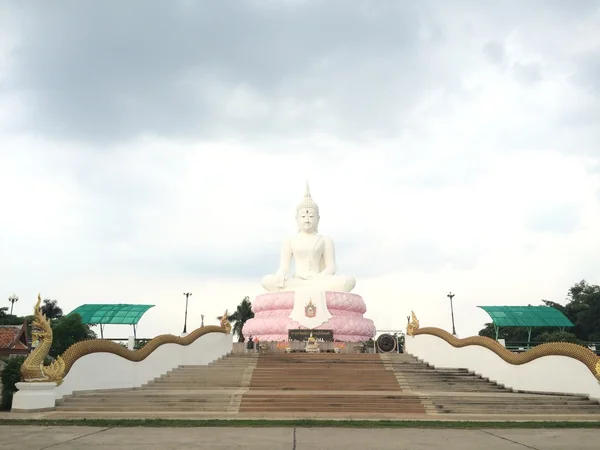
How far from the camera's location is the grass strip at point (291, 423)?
8.79m

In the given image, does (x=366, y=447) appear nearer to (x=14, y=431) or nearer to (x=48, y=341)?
(x=14, y=431)

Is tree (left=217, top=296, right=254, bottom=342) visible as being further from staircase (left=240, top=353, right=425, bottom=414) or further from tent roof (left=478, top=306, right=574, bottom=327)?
staircase (left=240, top=353, right=425, bottom=414)

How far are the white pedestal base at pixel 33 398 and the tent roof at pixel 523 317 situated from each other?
24442mm

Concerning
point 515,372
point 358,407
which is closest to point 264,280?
point 515,372

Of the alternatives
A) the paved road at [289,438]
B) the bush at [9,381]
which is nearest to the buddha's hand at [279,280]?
the bush at [9,381]

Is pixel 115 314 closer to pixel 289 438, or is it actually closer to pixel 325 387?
pixel 325 387

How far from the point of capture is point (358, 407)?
11.4 metres

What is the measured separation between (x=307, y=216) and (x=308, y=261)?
2.70m

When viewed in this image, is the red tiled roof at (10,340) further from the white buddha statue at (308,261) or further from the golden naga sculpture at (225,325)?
the golden naga sculpture at (225,325)

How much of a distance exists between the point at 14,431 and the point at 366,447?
536 cm

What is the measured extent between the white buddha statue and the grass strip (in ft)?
57.0

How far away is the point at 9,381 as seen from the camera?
39.4ft

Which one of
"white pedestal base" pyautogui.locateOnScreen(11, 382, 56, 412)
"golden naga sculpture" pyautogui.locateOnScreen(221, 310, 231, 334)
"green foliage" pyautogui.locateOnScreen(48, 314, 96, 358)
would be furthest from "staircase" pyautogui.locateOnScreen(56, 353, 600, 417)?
"green foliage" pyautogui.locateOnScreen(48, 314, 96, 358)

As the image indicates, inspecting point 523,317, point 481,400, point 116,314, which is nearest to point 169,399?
point 481,400
